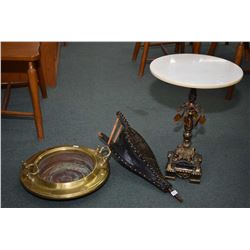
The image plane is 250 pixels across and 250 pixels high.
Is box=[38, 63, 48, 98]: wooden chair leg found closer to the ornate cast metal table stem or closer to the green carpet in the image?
the green carpet

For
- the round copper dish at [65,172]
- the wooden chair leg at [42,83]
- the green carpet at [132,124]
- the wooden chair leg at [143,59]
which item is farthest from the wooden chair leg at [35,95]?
the wooden chair leg at [143,59]

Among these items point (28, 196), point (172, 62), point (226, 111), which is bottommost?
point (28, 196)

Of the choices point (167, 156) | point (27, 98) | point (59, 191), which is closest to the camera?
point (59, 191)

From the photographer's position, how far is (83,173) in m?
1.94

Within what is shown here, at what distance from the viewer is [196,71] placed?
1743 mm

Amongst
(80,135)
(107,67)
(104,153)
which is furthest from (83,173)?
(107,67)

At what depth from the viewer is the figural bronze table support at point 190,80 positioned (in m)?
1.63

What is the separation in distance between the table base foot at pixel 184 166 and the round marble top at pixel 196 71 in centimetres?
44

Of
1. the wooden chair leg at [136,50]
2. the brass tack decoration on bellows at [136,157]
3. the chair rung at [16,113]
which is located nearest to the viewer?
the brass tack decoration on bellows at [136,157]

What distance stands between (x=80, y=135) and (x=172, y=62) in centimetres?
80

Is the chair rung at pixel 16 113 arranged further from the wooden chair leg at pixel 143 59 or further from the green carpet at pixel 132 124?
the wooden chair leg at pixel 143 59

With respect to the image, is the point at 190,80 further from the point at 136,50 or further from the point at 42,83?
the point at 136,50

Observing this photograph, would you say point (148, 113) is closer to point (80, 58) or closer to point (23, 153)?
point (23, 153)

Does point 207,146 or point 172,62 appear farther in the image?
point 207,146
